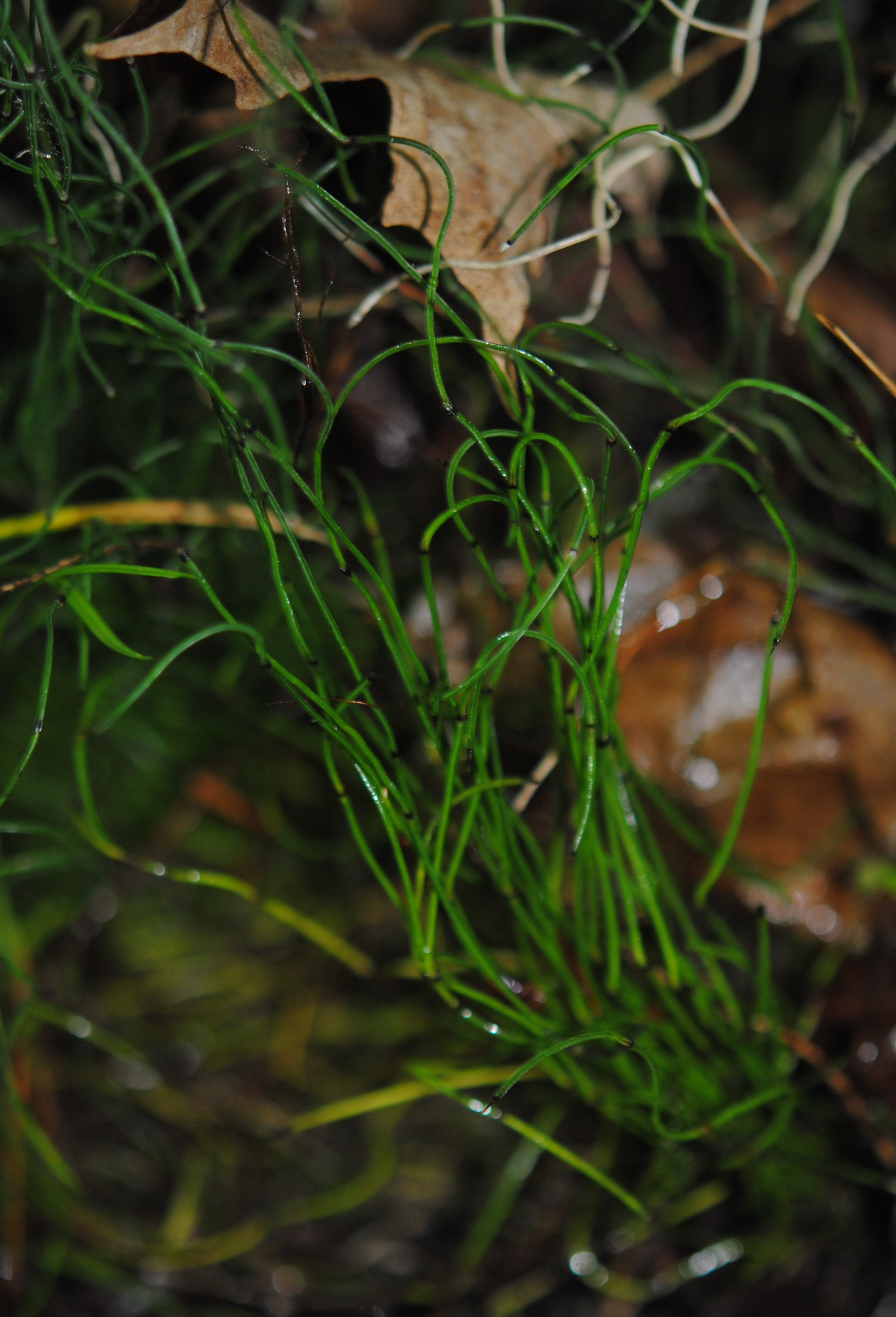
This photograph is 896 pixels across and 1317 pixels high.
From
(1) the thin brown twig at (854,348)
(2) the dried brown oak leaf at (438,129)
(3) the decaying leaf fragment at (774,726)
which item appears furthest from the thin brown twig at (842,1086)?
(2) the dried brown oak leaf at (438,129)

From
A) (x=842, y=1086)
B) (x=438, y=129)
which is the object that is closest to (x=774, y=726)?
(x=842, y=1086)

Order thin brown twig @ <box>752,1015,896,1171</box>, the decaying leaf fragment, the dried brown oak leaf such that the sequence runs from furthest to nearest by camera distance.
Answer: the decaying leaf fragment, thin brown twig @ <box>752,1015,896,1171</box>, the dried brown oak leaf

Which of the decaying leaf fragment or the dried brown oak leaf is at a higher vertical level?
the dried brown oak leaf

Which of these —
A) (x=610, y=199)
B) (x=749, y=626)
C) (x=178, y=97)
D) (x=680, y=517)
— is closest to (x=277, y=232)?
(x=178, y=97)

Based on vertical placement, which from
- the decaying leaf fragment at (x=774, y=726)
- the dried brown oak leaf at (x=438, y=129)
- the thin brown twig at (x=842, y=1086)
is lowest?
the thin brown twig at (x=842, y=1086)

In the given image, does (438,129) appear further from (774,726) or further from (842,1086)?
(842,1086)

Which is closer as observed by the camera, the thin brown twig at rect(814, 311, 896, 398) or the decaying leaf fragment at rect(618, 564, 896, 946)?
the thin brown twig at rect(814, 311, 896, 398)

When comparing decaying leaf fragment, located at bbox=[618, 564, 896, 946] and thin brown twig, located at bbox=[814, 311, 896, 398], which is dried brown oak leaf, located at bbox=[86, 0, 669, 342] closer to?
thin brown twig, located at bbox=[814, 311, 896, 398]

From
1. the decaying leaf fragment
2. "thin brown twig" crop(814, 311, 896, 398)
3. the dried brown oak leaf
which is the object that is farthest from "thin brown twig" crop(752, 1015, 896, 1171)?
the dried brown oak leaf

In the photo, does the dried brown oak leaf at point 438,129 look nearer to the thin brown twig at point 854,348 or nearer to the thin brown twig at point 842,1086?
the thin brown twig at point 854,348

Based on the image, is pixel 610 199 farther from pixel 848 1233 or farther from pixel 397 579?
pixel 848 1233
